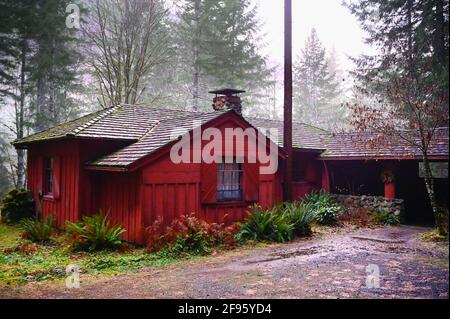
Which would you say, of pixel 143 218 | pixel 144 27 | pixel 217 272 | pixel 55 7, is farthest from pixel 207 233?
pixel 55 7

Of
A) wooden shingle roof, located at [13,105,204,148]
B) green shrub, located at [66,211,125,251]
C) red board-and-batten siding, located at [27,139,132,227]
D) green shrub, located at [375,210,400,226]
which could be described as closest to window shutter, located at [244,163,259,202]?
wooden shingle roof, located at [13,105,204,148]

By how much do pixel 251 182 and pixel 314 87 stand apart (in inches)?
1066

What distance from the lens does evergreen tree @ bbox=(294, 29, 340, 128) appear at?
36.8m

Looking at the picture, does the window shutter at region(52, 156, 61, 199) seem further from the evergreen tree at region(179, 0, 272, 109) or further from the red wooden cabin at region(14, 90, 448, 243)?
the evergreen tree at region(179, 0, 272, 109)

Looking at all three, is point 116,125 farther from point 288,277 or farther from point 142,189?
point 288,277

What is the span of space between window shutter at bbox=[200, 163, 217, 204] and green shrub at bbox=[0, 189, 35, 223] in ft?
25.7

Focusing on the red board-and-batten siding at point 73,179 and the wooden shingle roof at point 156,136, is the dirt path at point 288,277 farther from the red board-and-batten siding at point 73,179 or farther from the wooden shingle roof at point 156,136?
the red board-and-batten siding at point 73,179

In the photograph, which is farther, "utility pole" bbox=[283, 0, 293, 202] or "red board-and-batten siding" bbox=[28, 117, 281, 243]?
"utility pole" bbox=[283, 0, 293, 202]

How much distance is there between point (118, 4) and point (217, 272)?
52.0 feet

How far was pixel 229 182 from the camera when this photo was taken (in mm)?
12508

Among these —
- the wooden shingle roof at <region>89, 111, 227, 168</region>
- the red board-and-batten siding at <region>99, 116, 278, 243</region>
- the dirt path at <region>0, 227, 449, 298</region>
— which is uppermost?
the wooden shingle roof at <region>89, 111, 227, 168</region>

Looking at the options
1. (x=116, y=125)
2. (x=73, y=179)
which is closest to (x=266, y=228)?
(x=116, y=125)

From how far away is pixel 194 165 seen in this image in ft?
37.5

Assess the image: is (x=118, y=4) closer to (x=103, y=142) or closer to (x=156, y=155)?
(x=103, y=142)
